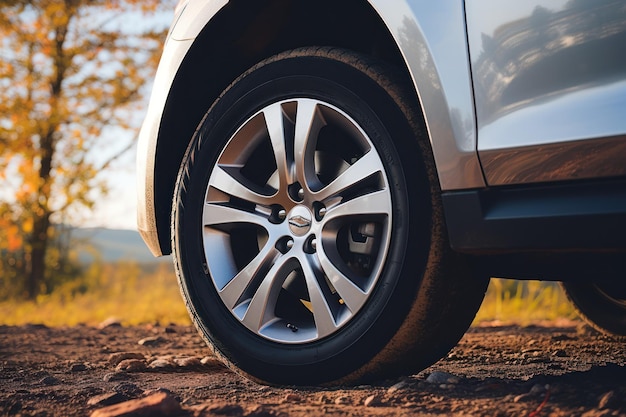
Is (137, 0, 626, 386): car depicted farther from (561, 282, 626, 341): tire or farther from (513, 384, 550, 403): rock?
(561, 282, 626, 341): tire

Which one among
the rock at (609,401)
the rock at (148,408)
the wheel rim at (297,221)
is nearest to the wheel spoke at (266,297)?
the wheel rim at (297,221)

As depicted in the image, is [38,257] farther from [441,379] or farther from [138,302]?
[441,379]

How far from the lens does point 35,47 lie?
31.4ft

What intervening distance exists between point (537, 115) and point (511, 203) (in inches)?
9.7

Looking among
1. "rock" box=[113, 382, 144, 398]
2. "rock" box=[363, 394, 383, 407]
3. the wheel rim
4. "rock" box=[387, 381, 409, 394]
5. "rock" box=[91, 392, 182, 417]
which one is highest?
the wheel rim

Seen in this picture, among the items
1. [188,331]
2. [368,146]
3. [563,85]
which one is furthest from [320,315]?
[188,331]

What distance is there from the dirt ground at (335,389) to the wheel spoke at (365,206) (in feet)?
1.73

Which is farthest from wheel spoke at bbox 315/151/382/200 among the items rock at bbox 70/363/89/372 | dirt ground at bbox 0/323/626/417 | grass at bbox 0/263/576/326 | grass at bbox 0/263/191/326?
grass at bbox 0/263/191/326

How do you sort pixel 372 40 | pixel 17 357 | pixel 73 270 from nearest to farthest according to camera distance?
pixel 372 40 → pixel 17 357 → pixel 73 270

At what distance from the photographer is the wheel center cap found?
2305 millimetres

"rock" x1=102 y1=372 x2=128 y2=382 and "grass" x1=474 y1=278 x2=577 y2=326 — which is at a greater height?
"rock" x1=102 y1=372 x2=128 y2=382

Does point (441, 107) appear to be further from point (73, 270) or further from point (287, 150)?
point (73, 270)

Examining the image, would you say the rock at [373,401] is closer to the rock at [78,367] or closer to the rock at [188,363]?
the rock at [188,363]

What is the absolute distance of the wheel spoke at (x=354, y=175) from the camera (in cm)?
215
